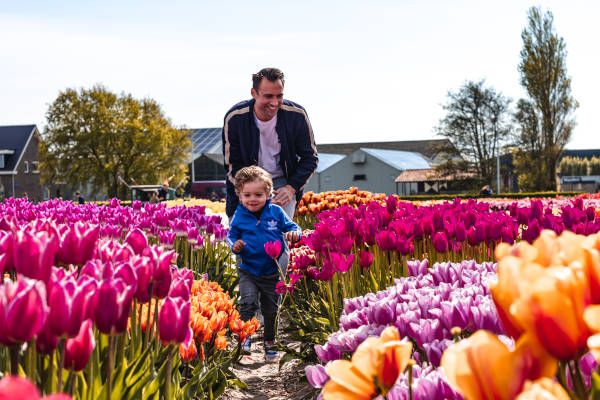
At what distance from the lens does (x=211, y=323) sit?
130 inches

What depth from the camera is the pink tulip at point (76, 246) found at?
6.98 ft

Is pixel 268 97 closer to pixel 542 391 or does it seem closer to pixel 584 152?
pixel 542 391

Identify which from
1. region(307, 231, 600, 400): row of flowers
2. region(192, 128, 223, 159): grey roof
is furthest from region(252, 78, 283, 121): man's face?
region(192, 128, 223, 159): grey roof

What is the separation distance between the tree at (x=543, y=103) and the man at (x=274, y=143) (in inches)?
1400

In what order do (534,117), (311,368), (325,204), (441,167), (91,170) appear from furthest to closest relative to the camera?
1. (441,167)
2. (91,170)
3. (534,117)
4. (325,204)
5. (311,368)

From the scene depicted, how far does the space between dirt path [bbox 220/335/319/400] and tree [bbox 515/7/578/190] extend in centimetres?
3706

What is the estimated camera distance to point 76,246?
213 cm

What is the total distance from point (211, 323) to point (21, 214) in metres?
3.17

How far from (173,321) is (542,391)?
4.10ft

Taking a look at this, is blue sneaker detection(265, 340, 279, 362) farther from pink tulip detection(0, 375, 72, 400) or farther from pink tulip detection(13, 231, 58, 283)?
pink tulip detection(0, 375, 72, 400)

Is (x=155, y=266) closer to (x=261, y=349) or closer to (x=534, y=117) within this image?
(x=261, y=349)

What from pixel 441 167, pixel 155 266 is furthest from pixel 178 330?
pixel 441 167

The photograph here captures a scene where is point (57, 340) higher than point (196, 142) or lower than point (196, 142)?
lower

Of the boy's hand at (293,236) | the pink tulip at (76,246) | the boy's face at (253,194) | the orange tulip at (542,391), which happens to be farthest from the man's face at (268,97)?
the orange tulip at (542,391)
